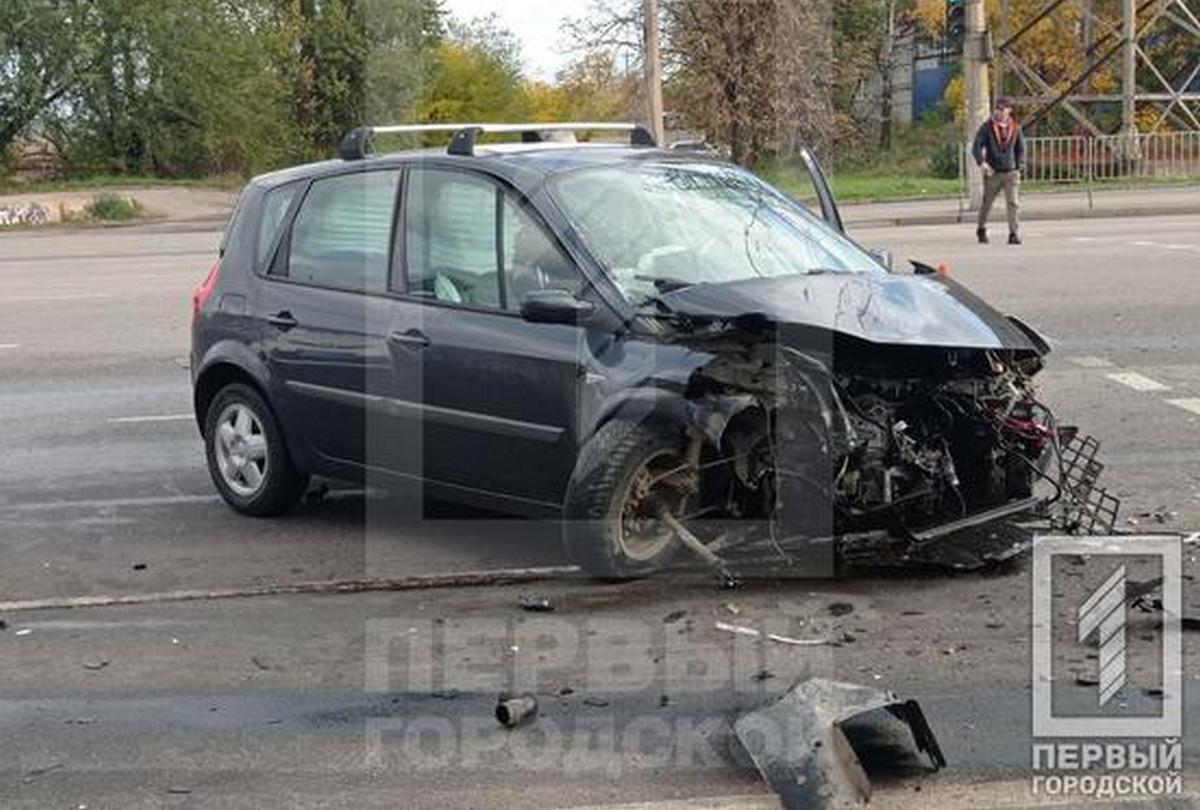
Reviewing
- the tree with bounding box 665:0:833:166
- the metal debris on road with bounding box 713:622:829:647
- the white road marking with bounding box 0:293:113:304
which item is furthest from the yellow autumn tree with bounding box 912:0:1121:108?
the metal debris on road with bounding box 713:622:829:647

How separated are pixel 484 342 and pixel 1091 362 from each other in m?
6.28

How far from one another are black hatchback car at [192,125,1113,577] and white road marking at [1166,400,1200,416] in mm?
3292

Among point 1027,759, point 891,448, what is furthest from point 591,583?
point 1027,759

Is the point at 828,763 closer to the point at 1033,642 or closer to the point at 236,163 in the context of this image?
the point at 1033,642

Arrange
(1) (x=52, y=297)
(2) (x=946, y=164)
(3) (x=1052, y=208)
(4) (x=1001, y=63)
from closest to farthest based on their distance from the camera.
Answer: (1) (x=52, y=297) → (3) (x=1052, y=208) → (2) (x=946, y=164) → (4) (x=1001, y=63)

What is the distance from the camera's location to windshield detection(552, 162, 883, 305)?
249 inches

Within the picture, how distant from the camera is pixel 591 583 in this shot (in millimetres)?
6105

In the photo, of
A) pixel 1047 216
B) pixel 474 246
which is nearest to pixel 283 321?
pixel 474 246

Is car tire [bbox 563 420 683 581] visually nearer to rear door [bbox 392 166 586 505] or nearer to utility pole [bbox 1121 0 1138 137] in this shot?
rear door [bbox 392 166 586 505]

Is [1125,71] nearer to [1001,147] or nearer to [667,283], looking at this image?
[1001,147]

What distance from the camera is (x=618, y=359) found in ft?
19.7

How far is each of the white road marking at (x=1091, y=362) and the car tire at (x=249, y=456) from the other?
6039mm

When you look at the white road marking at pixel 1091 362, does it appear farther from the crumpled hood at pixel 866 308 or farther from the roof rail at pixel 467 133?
the crumpled hood at pixel 866 308

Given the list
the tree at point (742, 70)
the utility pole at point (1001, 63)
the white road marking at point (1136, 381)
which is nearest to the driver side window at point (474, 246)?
the white road marking at point (1136, 381)
